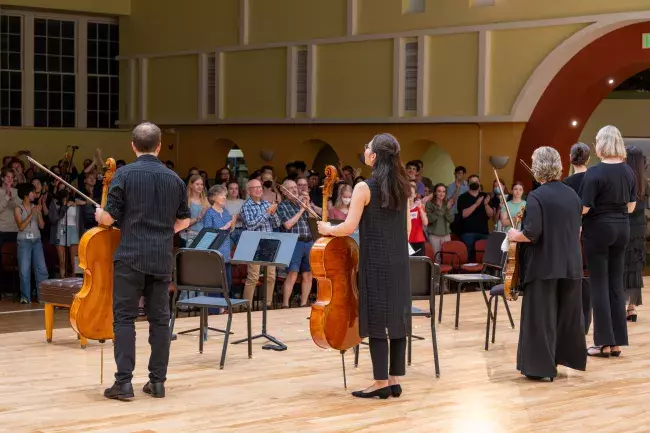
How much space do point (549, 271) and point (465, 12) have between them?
1016 cm

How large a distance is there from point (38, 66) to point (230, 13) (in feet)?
13.6

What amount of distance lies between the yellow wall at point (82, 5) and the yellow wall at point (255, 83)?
2955 millimetres

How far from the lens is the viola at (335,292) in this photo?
698 centimetres

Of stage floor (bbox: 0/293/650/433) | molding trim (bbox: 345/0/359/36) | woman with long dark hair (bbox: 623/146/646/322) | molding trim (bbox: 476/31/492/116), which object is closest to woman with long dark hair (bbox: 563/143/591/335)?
stage floor (bbox: 0/293/650/433)

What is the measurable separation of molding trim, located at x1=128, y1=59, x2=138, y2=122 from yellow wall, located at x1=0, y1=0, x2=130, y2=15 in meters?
0.99

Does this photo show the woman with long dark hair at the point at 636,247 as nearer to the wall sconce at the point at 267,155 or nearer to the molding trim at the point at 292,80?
the molding trim at the point at 292,80

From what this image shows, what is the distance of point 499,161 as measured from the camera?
1703 cm

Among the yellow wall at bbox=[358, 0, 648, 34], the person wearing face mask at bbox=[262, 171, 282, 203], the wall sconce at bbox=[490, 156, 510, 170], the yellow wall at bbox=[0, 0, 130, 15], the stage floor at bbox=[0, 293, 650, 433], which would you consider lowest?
the stage floor at bbox=[0, 293, 650, 433]

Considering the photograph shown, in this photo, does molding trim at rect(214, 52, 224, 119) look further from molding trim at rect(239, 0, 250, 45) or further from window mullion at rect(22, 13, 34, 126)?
window mullion at rect(22, 13, 34, 126)

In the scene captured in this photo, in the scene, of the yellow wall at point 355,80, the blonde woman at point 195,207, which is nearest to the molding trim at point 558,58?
the yellow wall at point 355,80

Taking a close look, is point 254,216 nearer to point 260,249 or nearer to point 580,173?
point 260,249

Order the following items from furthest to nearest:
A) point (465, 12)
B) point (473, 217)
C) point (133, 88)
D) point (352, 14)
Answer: point (133, 88), point (352, 14), point (465, 12), point (473, 217)

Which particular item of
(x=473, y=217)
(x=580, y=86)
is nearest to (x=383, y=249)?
(x=473, y=217)

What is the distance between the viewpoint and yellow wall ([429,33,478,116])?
17125 millimetres
